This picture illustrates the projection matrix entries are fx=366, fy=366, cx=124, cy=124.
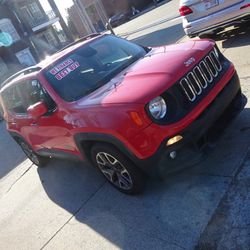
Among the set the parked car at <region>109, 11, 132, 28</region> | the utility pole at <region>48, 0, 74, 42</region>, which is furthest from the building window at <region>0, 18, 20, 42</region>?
the parked car at <region>109, 11, 132, 28</region>

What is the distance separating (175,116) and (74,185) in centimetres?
235

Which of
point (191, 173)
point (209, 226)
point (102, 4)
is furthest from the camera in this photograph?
point (102, 4)

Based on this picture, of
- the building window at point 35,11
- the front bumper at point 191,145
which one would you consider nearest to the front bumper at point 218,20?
the front bumper at point 191,145

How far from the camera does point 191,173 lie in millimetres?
4188

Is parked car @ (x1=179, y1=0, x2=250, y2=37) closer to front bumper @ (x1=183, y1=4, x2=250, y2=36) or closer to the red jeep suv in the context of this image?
front bumper @ (x1=183, y1=4, x2=250, y2=36)

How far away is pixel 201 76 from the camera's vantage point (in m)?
3.94

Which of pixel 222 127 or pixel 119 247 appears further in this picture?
pixel 222 127

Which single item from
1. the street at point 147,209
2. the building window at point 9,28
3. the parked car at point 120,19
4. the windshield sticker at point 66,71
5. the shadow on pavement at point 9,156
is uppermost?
the building window at point 9,28

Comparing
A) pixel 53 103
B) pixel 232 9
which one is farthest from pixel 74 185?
pixel 232 9

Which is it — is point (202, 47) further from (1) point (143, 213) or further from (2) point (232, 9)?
(2) point (232, 9)

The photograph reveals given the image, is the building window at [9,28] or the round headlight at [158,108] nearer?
the round headlight at [158,108]

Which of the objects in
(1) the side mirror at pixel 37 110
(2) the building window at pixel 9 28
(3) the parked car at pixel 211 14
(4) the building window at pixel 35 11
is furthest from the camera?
(4) the building window at pixel 35 11

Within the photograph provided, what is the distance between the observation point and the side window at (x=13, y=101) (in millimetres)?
5684

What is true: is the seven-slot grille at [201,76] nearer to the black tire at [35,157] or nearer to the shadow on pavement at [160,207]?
the shadow on pavement at [160,207]
